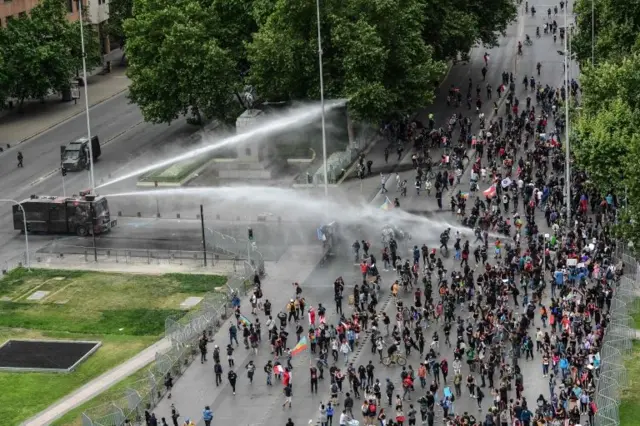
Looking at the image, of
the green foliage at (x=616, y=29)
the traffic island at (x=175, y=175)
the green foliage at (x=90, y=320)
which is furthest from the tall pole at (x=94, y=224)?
the green foliage at (x=616, y=29)

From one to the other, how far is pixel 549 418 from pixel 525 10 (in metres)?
106

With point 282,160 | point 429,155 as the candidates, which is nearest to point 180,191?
point 282,160

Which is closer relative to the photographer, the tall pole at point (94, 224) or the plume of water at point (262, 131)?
the tall pole at point (94, 224)

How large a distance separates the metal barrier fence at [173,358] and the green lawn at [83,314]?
205 cm

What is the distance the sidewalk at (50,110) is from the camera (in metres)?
130

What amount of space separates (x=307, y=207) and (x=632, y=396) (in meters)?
36.7

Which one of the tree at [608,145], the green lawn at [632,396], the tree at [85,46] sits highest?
the tree at [85,46]

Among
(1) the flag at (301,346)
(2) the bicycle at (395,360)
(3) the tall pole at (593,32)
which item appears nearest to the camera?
(2) the bicycle at (395,360)

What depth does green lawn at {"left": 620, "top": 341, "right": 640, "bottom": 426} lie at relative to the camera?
7056 centimetres

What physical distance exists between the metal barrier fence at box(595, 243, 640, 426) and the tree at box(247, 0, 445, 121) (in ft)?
97.7

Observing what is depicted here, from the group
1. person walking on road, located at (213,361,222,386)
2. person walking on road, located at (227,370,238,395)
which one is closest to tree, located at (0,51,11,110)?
person walking on road, located at (213,361,222,386)

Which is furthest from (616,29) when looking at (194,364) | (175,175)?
(194,364)

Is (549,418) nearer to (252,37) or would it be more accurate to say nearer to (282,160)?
(282,160)

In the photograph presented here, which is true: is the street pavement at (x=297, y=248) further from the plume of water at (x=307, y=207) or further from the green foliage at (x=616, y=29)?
the green foliage at (x=616, y=29)
